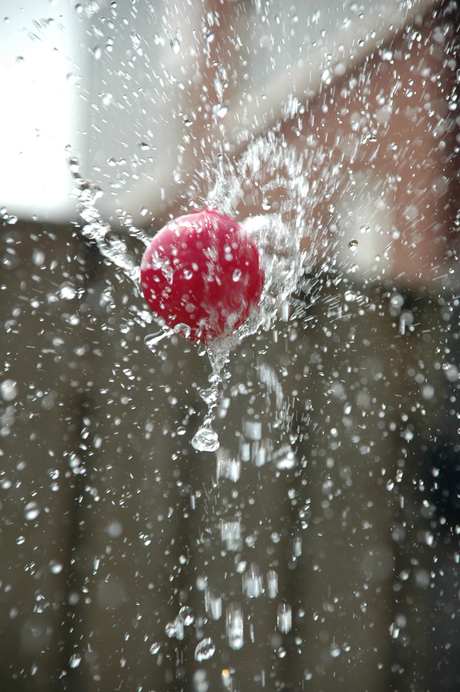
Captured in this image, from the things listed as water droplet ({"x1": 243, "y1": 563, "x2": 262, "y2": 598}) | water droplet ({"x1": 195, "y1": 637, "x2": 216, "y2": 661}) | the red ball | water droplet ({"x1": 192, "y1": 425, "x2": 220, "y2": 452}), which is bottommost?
water droplet ({"x1": 195, "y1": 637, "x2": 216, "y2": 661})

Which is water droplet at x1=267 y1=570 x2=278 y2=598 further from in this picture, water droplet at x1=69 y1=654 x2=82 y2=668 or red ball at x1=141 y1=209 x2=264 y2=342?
red ball at x1=141 y1=209 x2=264 y2=342

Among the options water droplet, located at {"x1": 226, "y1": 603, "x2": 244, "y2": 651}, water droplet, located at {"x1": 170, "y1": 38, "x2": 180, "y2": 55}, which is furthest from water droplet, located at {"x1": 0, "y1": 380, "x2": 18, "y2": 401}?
water droplet, located at {"x1": 170, "y1": 38, "x2": 180, "y2": 55}

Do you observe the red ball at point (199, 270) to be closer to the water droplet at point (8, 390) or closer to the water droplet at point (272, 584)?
the water droplet at point (8, 390)

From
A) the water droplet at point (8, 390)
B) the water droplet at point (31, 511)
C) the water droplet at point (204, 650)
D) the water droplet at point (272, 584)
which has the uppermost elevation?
the water droplet at point (8, 390)

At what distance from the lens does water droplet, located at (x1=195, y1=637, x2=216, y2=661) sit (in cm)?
83

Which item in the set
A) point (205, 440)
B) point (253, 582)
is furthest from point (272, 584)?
point (205, 440)

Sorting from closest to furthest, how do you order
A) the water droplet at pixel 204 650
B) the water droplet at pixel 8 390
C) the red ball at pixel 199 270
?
the red ball at pixel 199 270 → the water droplet at pixel 8 390 → the water droplet at pixel 204 650

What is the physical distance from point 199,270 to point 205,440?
1.17 feet

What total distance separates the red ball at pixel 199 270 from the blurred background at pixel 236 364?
24cm

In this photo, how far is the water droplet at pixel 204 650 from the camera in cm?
83

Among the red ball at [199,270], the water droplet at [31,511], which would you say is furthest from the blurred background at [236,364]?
the red ball at [199,270]

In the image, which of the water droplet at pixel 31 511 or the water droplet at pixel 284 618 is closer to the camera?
the water droplet at pixel 31 511

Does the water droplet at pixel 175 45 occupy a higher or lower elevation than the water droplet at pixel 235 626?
higher

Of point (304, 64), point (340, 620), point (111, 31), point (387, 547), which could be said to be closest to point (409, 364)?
point (387, 547)
